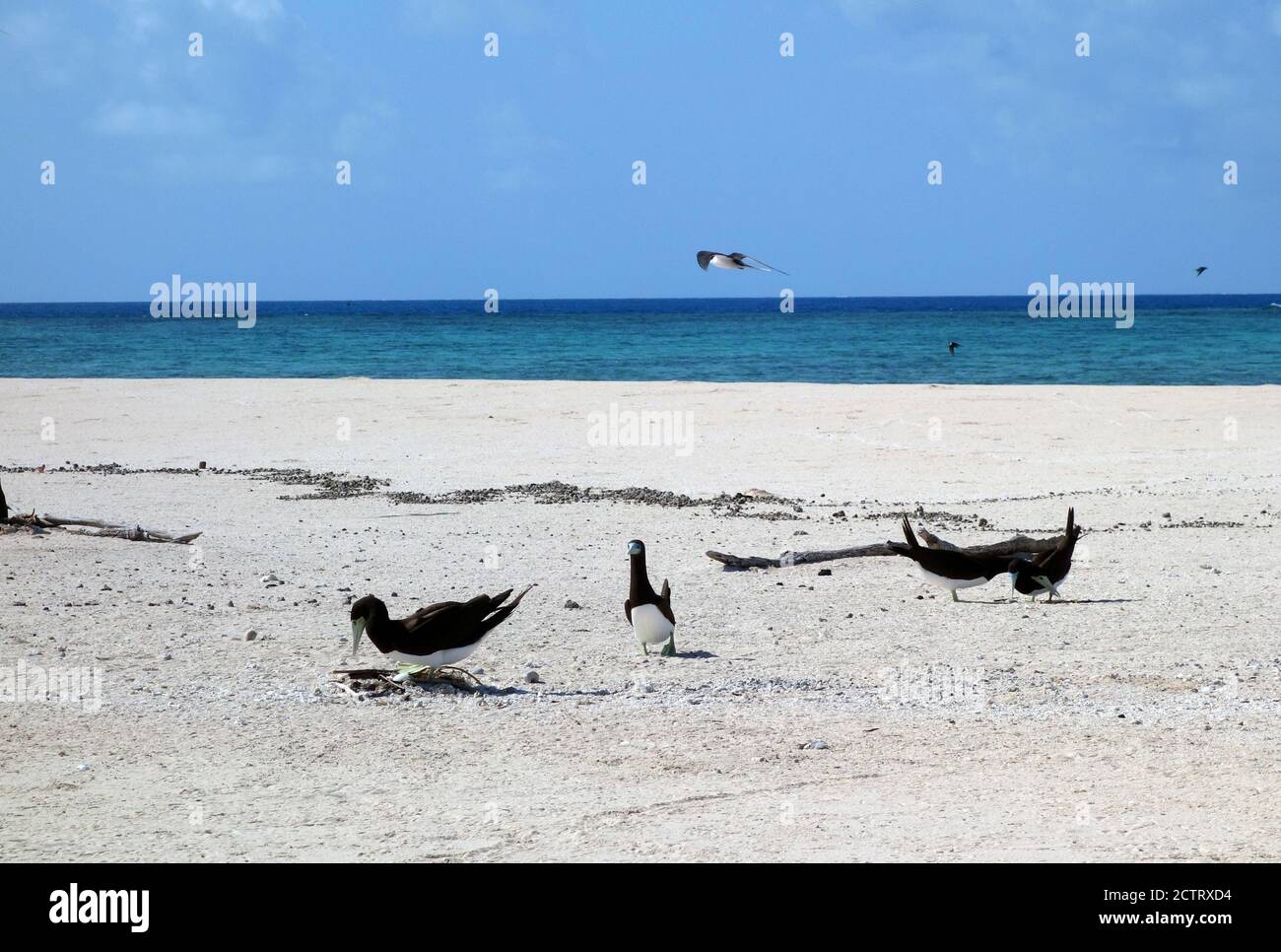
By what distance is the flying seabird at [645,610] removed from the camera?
7836 millimetres

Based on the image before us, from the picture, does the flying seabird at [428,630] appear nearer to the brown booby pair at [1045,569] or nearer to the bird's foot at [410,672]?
the bird's foot at [410,672]

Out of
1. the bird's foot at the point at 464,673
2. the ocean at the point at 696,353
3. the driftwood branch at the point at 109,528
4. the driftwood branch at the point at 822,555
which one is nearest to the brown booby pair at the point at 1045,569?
the driftwood branch at the point at 822,555

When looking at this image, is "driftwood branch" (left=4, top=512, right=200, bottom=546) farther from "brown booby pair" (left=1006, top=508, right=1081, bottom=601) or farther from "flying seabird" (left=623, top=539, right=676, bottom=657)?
"brown booby pair" (left=1006, top=508, right=1081, bottom=601)

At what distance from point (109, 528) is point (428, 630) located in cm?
580

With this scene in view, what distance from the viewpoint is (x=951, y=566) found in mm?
9484

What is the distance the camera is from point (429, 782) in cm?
590

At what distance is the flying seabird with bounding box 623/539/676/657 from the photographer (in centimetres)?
784

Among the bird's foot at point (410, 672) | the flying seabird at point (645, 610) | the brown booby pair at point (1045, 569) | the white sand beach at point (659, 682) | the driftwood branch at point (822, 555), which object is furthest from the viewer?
the driftwood branch at point (822, 555)

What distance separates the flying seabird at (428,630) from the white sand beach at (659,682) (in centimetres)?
26

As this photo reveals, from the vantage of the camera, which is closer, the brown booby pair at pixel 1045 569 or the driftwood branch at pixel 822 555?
the brown booby pair at pixel 1045 569

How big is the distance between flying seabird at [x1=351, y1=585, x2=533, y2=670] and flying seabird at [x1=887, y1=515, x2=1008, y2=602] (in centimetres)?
340

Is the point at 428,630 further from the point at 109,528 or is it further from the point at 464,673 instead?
the point at 109,528

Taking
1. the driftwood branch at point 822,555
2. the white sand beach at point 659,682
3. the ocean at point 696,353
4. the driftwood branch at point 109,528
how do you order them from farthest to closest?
the ocean at point 696,353 → the driftwood branch at point 109,528 → the driftwood branch at point 822,555 → the white sand beach at point 659,682

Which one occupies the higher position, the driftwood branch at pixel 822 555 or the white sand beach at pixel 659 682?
the driftwood branch at pixel 822 555
